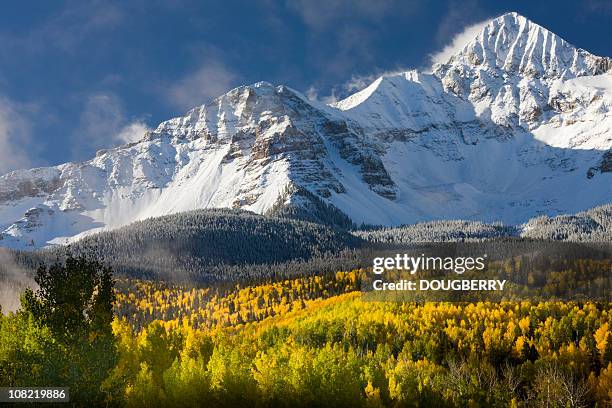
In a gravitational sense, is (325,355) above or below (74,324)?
A: below

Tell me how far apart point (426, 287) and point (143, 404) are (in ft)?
262

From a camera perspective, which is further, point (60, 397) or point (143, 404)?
point (143, 404)

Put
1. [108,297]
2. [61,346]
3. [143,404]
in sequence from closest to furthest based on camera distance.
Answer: [61,346] → [108,297] → [143,404]

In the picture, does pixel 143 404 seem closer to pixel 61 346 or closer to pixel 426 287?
pixel 61 346

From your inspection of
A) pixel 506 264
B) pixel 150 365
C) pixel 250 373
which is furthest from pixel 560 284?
pixel 150 365

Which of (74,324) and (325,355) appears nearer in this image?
(74,324)

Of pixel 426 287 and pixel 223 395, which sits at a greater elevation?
pixel 426 287

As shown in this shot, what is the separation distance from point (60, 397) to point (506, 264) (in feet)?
331

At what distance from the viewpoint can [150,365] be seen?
85.5 meters

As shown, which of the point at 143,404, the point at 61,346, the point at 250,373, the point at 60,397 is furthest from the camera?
the point at 250,373

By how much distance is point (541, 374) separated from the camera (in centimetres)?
9888

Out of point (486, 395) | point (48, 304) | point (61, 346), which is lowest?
point (486, 395)

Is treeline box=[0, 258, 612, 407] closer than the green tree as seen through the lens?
No

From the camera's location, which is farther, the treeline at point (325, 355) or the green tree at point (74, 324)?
the treeline at point (325, 355)
